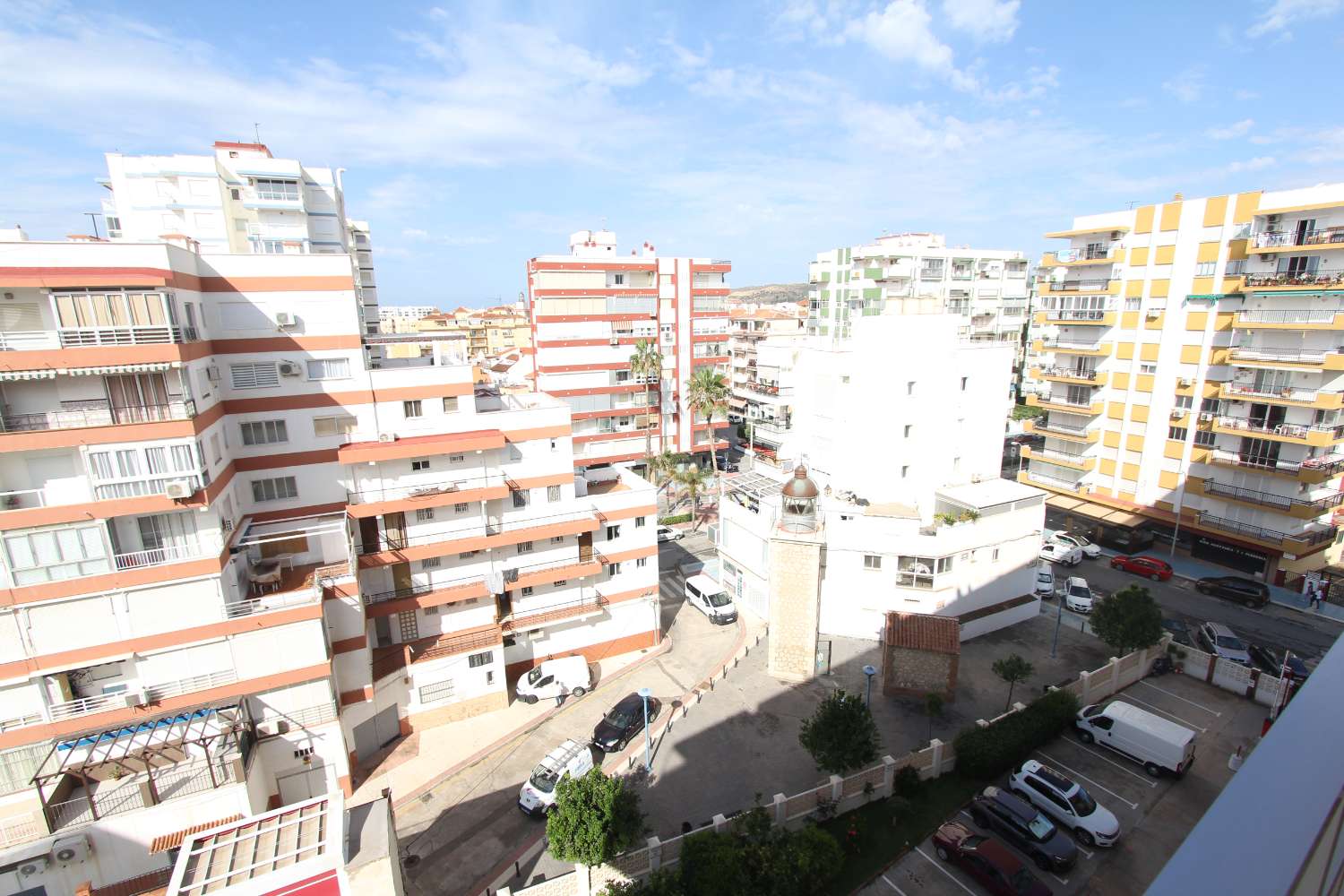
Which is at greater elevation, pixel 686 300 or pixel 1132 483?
pixel 686 300

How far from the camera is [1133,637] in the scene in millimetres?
29688

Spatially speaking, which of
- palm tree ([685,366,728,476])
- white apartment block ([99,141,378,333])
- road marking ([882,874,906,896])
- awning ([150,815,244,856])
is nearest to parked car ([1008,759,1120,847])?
road marking ([882,874,906,896])

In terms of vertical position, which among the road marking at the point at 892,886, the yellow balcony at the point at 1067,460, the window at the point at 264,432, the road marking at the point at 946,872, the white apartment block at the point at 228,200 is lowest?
the road marking at the point at 892,886

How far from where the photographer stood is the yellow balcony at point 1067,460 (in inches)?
2036

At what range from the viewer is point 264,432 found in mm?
27453

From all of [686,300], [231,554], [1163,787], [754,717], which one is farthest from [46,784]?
[686,300]

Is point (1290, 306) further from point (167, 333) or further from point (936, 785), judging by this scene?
point (167, 333)

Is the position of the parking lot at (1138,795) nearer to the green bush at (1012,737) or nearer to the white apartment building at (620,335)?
the green bush at (1012,737)

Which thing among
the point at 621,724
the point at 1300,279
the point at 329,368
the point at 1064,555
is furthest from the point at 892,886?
the point at 1300,279

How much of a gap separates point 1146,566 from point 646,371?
42722mm

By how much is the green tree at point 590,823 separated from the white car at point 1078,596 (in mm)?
31524

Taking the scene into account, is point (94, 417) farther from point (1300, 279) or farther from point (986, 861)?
point (1300, 279)

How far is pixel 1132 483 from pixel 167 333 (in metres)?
60.7

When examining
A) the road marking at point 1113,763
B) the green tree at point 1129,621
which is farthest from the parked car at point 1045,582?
the road marking at point 1113,763
